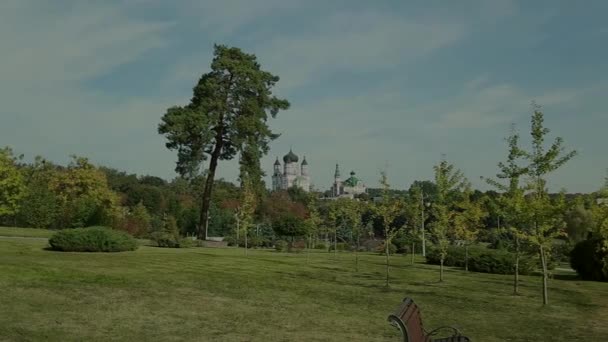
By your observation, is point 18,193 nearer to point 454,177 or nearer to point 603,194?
point 454,177

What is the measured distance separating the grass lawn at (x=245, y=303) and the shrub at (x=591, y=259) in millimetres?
1737

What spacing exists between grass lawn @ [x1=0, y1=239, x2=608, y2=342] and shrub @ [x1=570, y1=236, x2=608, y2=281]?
1.74 metres

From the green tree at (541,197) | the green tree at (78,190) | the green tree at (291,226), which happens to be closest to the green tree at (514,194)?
the green tree at (541,197)

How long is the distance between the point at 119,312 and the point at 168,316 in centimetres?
123

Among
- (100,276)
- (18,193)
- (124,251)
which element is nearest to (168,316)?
(100,276)

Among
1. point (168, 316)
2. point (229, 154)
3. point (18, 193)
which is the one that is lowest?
point (168, 316)

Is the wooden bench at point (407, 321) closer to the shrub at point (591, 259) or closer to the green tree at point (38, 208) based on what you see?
the shrub at point (591, 259)

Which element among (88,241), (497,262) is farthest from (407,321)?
(497,262)

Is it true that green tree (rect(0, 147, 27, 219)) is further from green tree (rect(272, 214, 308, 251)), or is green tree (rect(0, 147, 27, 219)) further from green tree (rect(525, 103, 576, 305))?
green tree (rect(525, 103, 576, 305))

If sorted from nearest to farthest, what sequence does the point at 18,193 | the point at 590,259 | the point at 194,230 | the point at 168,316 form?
the point at 168,316
the point at 590,259
the point at 18,193
the point at 194,230

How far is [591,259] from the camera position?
2702 centimetres

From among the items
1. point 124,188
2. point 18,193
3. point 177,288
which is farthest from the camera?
point 124,188

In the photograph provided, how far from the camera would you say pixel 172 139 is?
42844 millimetres

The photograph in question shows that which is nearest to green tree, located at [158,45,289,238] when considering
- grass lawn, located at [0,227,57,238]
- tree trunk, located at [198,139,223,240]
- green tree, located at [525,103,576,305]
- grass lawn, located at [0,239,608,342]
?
tree trunk, located at [198,139,223,240]
